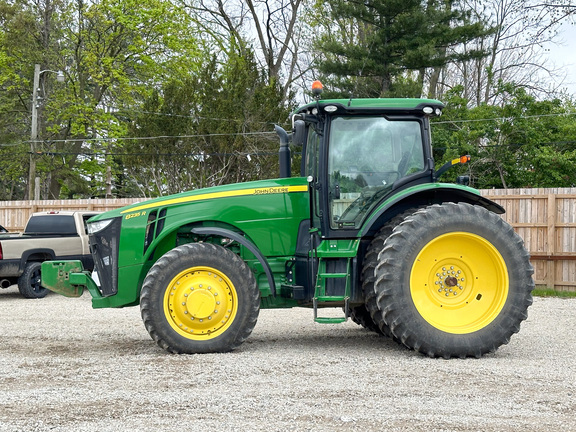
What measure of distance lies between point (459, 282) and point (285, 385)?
260cm

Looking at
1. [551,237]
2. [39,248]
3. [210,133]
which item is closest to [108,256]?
[39,248]

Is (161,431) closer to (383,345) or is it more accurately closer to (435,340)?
(435,340)

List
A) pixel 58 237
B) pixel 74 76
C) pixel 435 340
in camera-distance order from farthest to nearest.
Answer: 1. pixel 74 76
2. pixel 58 237
3. pixel 435 340

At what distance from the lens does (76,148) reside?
127 feet

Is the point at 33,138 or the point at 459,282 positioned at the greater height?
the point at 33,138

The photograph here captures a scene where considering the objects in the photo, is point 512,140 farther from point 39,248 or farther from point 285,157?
point 285,157

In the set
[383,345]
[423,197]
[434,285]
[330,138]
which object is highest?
[330,138]

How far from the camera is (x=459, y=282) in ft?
26.3

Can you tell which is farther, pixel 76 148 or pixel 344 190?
pixel 76 148

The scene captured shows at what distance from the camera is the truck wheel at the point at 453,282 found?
300 inches

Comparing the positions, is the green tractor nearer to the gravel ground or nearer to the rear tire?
the rear tire

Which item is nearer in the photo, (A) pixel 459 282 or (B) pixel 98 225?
(A) pixel 459 282

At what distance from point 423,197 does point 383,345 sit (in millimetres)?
1729

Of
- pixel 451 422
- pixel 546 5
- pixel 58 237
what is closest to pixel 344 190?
pixel 451 422
